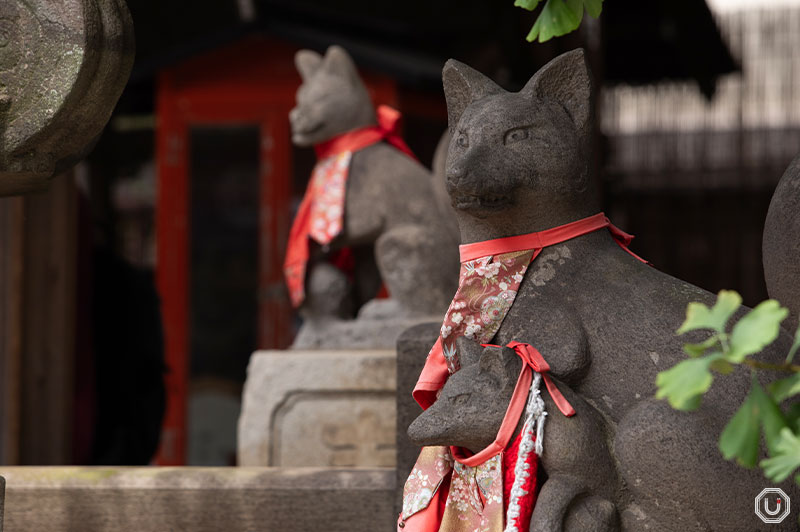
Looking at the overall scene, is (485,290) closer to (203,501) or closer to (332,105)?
(203,501)

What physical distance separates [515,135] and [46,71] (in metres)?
0.75

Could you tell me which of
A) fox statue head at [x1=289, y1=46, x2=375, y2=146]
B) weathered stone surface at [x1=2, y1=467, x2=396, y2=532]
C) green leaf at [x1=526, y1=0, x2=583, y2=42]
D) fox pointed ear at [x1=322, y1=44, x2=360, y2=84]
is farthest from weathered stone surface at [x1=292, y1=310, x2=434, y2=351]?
green leaf at [x1=526, y1=0, x2=583, y2=42]

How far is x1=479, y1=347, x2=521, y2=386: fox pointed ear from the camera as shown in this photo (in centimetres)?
167

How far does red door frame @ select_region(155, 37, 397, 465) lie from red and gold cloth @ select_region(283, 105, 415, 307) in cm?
158

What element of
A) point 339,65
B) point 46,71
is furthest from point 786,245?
point 339,65

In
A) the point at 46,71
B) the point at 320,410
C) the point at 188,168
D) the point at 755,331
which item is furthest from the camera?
the point at 188,168

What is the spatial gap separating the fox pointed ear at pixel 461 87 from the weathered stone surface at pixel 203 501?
80cm

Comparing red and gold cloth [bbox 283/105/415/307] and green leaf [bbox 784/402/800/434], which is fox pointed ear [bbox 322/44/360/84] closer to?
red and gold cloth [bbox 283/105/415/307]

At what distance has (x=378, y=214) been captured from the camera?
3637 millimetres

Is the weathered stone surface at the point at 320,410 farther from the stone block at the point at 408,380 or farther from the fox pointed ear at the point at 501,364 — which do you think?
the fox pointed ear at the point at 501,364

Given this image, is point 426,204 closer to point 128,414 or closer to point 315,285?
point 315,285

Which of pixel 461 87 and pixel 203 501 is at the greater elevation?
pixel 461 87

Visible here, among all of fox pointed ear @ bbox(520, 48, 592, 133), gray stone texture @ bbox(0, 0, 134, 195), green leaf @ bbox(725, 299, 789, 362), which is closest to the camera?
green leaf @ bbox(725, 299, 789, 362)

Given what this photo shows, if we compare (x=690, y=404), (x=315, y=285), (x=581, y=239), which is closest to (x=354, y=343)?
(x=315, y=285)
